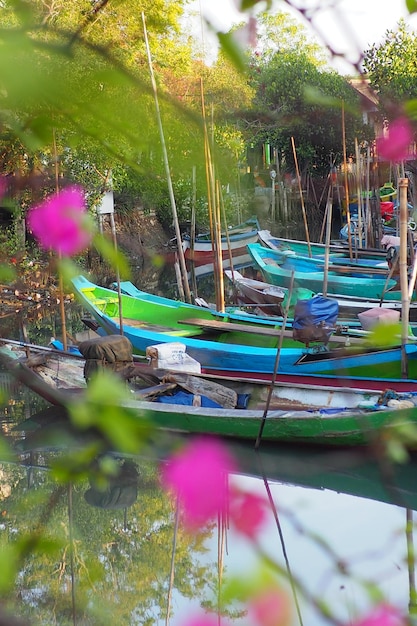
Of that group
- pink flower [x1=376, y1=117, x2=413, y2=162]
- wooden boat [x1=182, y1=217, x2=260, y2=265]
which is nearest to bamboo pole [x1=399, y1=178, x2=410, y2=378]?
pink flower [x1=376, y1=117, x2=413, y2=162]

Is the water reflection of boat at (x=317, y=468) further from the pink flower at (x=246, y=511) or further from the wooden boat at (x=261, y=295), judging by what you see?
the pink flower at (x=246, y=511)

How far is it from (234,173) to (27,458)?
5527mm

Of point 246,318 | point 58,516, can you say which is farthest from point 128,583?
point 246,318

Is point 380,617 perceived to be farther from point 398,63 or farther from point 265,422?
point 398,63

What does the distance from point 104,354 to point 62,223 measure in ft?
17.4

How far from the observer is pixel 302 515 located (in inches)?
192

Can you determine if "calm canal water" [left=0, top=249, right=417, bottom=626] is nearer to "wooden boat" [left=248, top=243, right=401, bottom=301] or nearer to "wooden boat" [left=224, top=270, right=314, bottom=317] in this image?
"wooden boat" [left=224, top=270, right=314, bottom=317]

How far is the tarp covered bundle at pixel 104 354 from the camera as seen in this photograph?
5988mm

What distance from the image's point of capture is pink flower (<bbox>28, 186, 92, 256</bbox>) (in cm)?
77

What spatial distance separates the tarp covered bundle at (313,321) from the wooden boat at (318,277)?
9.30 ft

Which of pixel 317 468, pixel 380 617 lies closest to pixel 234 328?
pixel 317 468

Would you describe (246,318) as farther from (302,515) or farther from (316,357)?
(302,515)

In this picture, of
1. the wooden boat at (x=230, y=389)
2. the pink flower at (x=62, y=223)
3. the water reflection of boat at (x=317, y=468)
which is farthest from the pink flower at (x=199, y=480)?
the wooden boat at (x=230, y=389)

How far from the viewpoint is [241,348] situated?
271 inches
